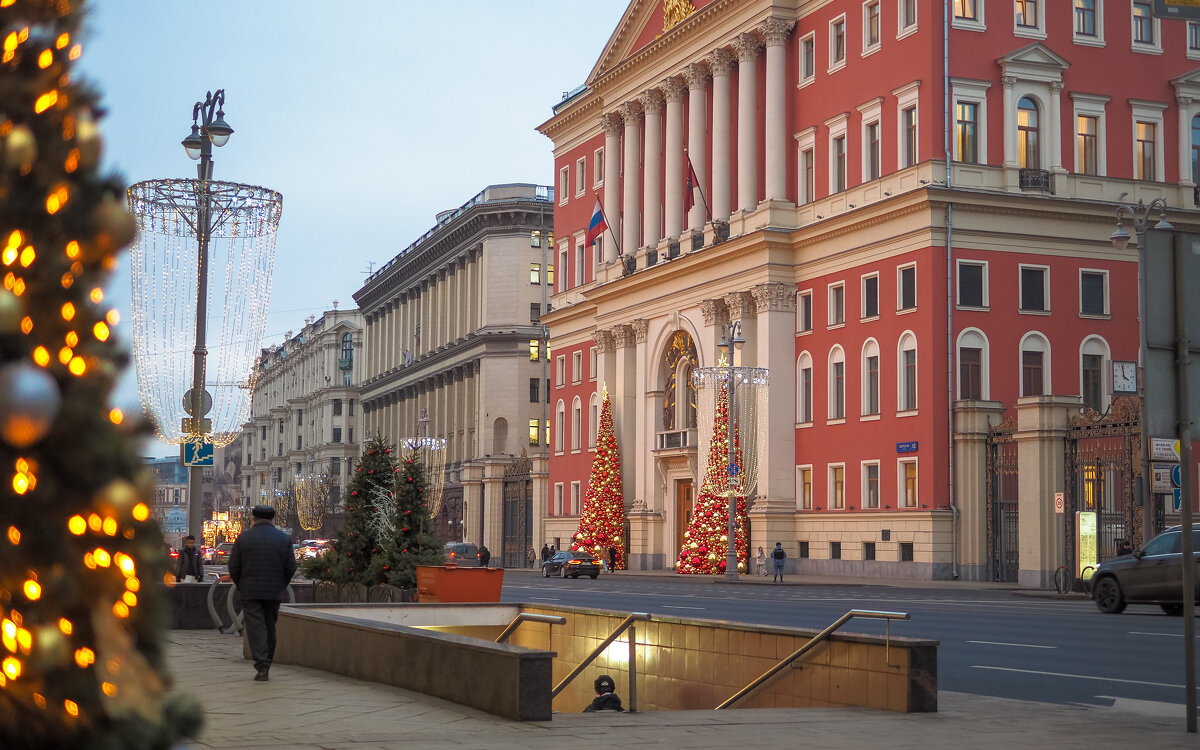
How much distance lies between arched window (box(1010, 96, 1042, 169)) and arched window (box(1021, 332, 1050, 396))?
594cm

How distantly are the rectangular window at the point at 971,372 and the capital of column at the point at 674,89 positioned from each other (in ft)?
72.3

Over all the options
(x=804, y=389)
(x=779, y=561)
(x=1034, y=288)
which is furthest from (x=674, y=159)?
(x=779, y=561)

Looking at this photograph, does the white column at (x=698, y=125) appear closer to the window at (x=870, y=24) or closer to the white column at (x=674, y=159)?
the white column at (x=674, y=159)

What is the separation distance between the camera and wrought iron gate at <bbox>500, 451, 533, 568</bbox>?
79625 millimetres

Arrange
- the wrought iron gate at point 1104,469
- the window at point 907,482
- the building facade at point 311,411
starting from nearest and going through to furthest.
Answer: the wrought iron gate at point 1104,469 → the window at point 907,482 → the building facade at point 311,411

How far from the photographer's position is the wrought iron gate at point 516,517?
79.6 meters

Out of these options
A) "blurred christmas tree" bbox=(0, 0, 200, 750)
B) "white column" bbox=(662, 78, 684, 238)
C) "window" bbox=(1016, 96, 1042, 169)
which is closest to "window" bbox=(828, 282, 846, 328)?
"window" bbox=(1016, 96, 1042, 169)

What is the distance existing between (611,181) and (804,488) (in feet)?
73.9

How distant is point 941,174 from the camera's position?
49094 millimetres

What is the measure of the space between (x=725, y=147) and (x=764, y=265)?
24.2 feet

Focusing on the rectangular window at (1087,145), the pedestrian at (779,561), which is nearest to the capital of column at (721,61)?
the rectangular window at (1087,145)

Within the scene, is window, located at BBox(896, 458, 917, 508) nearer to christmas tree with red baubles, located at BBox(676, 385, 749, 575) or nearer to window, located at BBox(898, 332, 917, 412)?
window, located at BBox(898, 332, 917, 412)

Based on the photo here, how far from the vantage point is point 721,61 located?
61719mm

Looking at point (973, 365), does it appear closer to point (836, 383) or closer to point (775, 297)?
point (836, 383)
